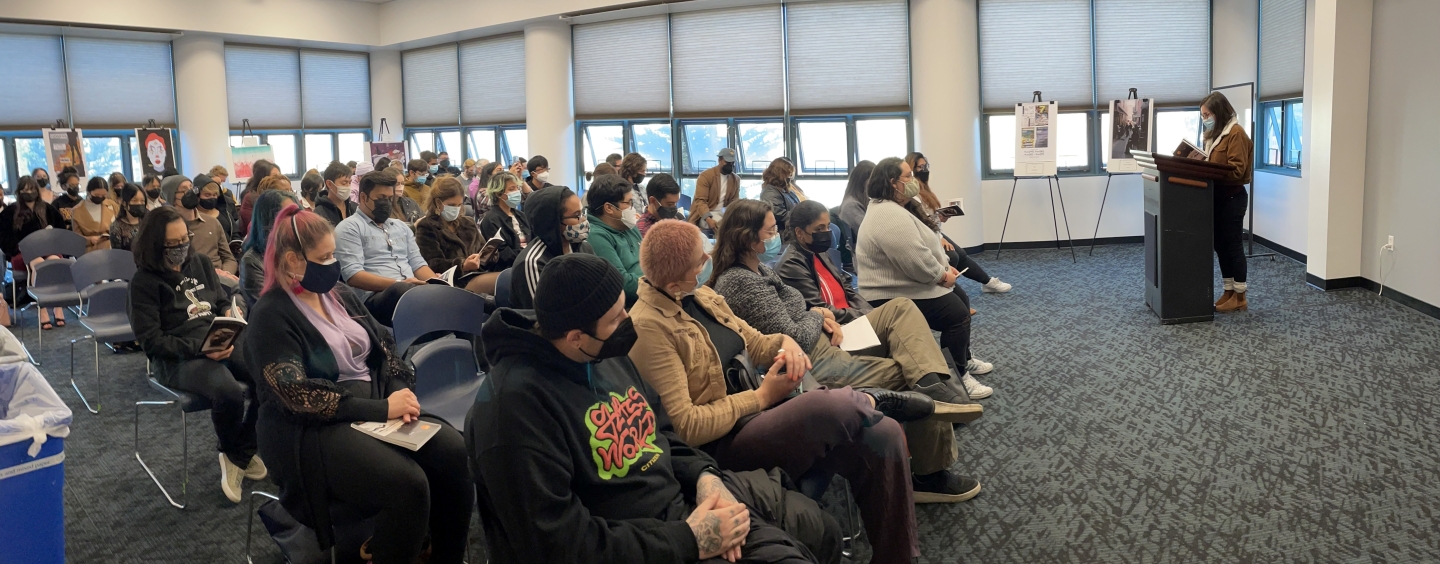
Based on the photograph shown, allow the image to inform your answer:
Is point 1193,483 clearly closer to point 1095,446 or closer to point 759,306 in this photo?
point 1095,446

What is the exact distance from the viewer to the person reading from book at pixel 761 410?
2.89 metres

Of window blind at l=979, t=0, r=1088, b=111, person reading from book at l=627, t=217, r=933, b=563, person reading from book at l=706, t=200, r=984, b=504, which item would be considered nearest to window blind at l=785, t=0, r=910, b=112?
→ window blind at l=979, t=0, r=1088, b=111

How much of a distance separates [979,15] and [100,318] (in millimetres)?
8693

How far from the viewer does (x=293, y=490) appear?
299cm

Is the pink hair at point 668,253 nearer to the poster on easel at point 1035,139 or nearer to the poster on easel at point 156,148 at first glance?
the poster on easel at point 1035,139

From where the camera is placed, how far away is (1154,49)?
10.7 meters

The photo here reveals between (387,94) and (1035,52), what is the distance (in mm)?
10090

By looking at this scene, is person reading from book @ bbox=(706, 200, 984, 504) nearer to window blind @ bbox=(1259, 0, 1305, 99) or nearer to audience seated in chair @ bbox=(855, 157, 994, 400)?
audience seated in chair @ bbox=(855, 157, 994, 400)

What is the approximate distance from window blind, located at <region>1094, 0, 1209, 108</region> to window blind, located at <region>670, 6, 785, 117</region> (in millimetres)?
3539

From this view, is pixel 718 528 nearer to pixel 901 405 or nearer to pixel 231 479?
pixel 901 405

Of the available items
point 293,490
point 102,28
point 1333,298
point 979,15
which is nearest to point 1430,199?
point 1333,298

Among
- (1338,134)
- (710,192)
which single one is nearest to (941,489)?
(710,192)

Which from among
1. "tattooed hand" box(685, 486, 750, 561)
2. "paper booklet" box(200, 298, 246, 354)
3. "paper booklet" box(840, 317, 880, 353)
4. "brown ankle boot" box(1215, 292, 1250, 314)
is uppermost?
"paper booklet" box(200, 298, 246, 354)

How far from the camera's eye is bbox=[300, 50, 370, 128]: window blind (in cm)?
1515
